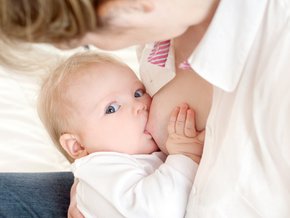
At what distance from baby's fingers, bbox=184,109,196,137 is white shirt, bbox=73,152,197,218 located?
37mm

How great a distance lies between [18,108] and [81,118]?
23.2 inches

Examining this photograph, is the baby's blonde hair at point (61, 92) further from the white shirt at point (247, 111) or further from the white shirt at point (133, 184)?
the white shirt at point (247, 111)

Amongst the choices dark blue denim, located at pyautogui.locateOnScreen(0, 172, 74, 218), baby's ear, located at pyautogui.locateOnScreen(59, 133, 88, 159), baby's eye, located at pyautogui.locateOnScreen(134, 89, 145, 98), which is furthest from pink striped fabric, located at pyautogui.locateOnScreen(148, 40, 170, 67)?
dark blue denim, located at pyautogui.locateOnScreen(0, 172, 74, 218)

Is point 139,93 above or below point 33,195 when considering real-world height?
above

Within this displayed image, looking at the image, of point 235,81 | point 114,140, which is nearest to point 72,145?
point 114,140

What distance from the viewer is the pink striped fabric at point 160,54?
89cm

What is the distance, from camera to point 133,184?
34.4 inches

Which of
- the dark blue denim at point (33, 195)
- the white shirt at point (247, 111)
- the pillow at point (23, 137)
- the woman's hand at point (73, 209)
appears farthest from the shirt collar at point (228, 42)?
the pillow at point (23, 137)

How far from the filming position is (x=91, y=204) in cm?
92

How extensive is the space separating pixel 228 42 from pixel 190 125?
0.56ft

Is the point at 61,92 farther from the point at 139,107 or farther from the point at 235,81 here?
the point at 235,81

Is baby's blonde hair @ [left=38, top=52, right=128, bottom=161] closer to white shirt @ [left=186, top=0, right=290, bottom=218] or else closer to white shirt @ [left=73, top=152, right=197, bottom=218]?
white shirt @ [left=73, top=152, right=197, bottom=218]

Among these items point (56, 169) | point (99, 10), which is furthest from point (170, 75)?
point (56, 169)

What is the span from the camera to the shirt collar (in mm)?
688
